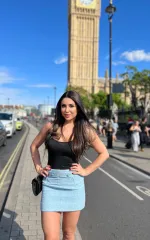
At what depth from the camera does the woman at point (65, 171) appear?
2.39m

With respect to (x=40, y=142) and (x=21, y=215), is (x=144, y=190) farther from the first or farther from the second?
(x=40, y=142)

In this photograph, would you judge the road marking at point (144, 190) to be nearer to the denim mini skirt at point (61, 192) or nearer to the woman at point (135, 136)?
the denim mini skirt at point (61, 192)

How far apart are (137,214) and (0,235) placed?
2.36 m

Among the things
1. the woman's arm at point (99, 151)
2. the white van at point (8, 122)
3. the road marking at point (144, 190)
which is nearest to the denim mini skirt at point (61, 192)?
the woman's arm at point (99, 151)

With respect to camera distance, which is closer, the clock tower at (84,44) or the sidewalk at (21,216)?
the sidewalk at (21,216)

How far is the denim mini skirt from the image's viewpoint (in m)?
2.40

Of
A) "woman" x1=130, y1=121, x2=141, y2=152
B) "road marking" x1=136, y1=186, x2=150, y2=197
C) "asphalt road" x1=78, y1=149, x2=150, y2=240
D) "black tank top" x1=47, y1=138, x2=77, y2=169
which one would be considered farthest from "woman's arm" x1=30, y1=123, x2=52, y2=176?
"woman" x1=130, y1=121, x2=141, y2=152

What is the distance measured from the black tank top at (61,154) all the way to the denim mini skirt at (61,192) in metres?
0.05

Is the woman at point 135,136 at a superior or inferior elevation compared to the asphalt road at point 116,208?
superior

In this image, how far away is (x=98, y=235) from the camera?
3.79 metres

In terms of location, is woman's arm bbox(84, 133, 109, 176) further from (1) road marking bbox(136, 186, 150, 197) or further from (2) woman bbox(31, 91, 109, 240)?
(1) road marking bbox(136, 186, 150, 197)

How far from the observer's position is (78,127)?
2.53 meters

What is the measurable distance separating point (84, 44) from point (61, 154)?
378ft


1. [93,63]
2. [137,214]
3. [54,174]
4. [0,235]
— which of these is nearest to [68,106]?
[54,174]
